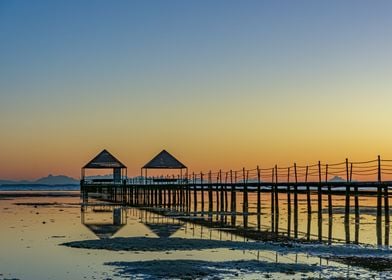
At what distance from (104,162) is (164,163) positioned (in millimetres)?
7837

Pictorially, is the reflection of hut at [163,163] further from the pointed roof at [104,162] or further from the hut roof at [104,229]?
the hut roof at [104,229]

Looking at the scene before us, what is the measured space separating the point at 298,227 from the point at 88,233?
9988mm

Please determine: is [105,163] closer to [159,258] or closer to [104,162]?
[104,162]

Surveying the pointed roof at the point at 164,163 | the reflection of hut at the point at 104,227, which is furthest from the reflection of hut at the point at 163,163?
the reflection of hut at the point at 104,227

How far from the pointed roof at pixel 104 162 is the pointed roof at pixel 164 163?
6.03 meters

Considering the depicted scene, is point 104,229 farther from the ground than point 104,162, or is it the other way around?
point 104,162

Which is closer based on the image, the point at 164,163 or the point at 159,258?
the point at 159,258

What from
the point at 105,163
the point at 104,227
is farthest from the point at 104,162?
the point at 104,227

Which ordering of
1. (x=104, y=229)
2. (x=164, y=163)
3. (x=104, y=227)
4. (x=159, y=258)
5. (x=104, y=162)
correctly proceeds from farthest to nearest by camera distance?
(x=104, y=162)
(x=164, y=163)
(x=104, y=227)
(x=104, y=229)
(x=159, y=258)

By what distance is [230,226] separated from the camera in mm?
30078

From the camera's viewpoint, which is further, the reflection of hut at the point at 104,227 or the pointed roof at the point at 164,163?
the pointed roof at the point at 164,163

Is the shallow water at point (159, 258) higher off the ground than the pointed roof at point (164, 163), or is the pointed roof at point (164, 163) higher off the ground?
the pointed roof at point (164, 163)

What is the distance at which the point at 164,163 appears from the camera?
213 feet

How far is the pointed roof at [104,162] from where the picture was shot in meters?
68.6
